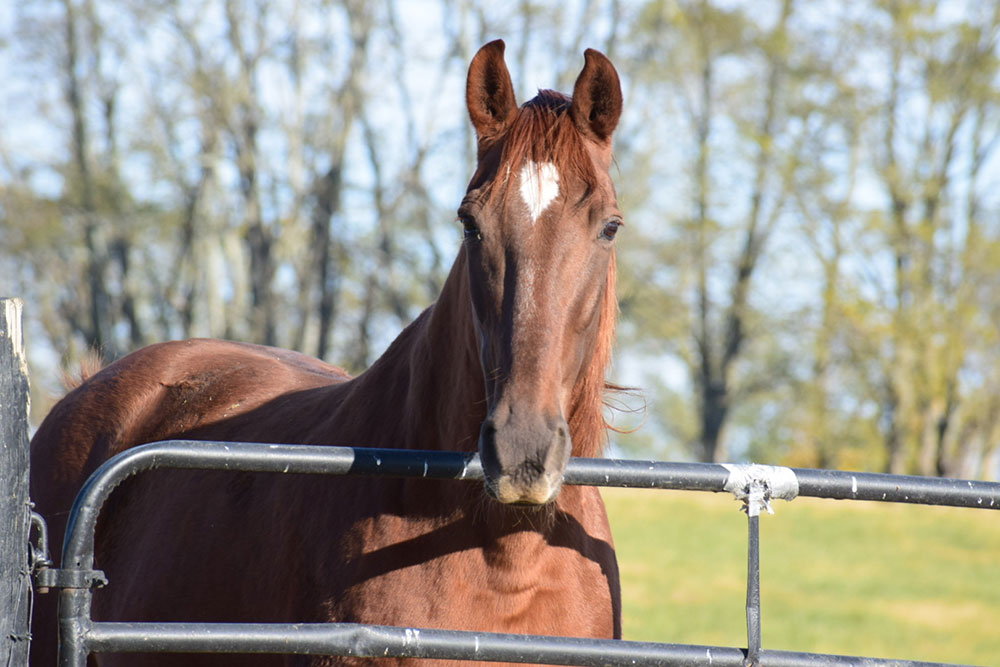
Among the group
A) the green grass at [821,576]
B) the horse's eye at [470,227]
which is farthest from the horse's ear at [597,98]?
the green grass at [821,576]

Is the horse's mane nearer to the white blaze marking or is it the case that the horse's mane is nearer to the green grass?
the white blaze marking

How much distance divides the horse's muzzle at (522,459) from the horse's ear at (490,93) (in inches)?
34.7

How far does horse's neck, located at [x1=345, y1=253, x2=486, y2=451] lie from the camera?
2.51 meters

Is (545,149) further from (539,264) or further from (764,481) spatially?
(764,481)

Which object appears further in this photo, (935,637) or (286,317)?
(286,317)

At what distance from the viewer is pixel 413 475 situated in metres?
2.10

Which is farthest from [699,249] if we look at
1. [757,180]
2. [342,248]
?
[342,248]

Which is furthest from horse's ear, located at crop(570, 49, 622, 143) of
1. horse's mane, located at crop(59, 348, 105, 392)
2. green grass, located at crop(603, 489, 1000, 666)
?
green grass, located at crop(603, 489, 1000, 666)

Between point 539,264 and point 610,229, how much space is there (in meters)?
0.26

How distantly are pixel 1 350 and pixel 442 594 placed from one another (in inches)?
44.5

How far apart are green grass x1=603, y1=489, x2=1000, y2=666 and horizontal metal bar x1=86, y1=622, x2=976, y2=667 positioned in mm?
6548

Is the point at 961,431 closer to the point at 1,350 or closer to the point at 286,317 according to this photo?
the point at 286,317

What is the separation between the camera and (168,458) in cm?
197

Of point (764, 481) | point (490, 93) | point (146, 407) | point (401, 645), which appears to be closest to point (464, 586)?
point (401, 645)
